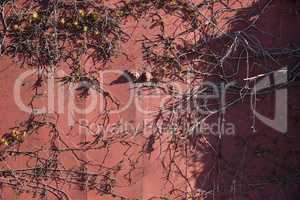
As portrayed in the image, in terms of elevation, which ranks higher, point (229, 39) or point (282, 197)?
point (229, 39)

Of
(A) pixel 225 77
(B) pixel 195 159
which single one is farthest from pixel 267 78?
(B) pixel 195 159

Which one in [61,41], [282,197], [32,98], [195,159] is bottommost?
[282,197]

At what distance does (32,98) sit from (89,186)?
1.02 metres

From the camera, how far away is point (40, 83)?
5.16 m

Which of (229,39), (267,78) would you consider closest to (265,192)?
(267,78)

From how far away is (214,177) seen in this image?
530cm

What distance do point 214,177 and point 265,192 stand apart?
54cm

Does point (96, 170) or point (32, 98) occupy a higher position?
point (32, 98)

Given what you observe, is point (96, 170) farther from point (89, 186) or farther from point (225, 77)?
point (225, 77)

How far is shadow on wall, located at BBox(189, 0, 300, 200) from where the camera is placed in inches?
206

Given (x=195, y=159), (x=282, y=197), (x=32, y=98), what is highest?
(x=32, y=98)

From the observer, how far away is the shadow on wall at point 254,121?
206 inches

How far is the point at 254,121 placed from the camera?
17.3 ft

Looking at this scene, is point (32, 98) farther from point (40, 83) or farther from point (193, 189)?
point (193, 189)
